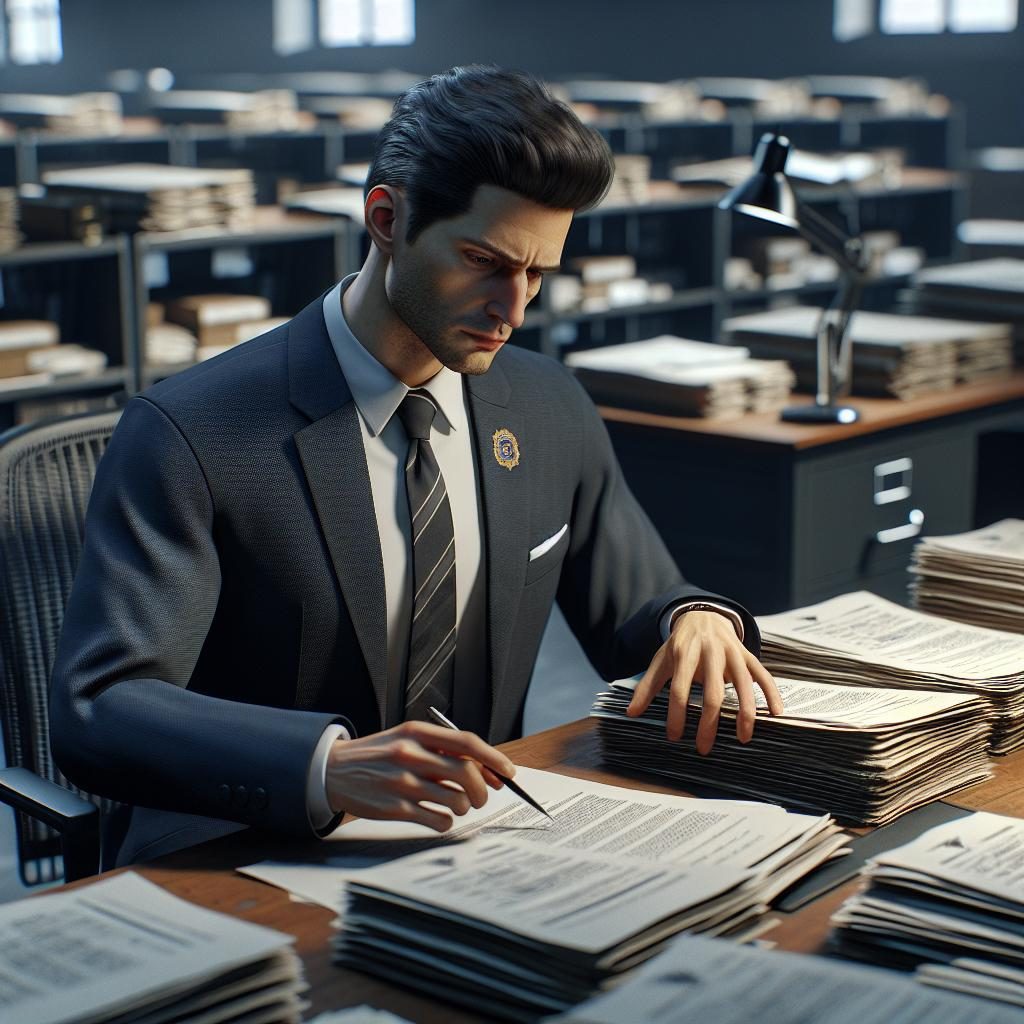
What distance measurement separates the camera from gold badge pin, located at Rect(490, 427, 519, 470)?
167 centimetres

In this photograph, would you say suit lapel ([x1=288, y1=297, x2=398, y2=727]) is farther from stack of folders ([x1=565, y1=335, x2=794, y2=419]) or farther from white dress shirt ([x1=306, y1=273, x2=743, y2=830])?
stack of folders ([x1=565, y1=335, x2=794, y2=419])

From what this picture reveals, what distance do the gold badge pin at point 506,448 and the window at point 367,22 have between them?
12874mm

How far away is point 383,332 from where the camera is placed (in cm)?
157

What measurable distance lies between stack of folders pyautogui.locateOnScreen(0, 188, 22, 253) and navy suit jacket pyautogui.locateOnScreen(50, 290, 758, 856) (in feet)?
9.66

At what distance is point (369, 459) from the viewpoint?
157 centimetres

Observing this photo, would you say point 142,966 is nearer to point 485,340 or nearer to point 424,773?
point 424,773

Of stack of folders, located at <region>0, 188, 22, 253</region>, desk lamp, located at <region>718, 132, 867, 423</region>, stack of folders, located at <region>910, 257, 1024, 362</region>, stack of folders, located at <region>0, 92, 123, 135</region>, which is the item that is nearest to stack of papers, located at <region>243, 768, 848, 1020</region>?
desk lamp, located at <region>718, 132, 867, 423</region>

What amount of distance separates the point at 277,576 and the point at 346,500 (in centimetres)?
10

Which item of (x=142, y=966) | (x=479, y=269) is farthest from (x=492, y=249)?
(x=142, y=966)

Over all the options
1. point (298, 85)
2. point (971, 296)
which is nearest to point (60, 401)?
point (971, 296)

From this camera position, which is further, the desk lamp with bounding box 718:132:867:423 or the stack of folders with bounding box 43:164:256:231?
the stack of folders with bounding box 43:164:256:231

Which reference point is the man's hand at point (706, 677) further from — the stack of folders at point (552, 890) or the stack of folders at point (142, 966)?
the stack of folders at point (142, 966)

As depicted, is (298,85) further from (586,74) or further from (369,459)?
(369,459)

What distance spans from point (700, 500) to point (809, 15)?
29.2 ft
